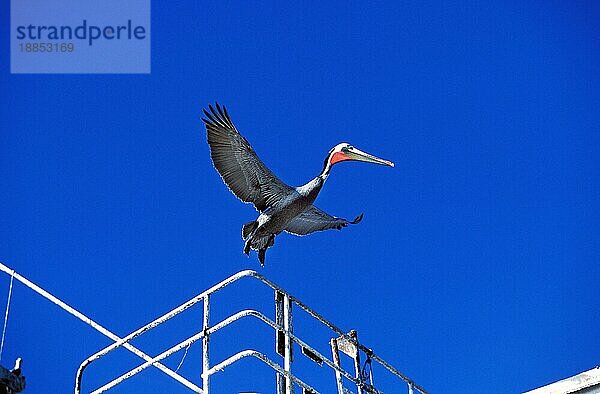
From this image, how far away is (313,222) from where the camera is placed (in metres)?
13.8

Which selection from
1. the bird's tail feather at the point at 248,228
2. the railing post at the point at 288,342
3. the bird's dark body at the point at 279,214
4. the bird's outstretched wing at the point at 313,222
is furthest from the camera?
the bird's outstretched wing at the point at 313,222

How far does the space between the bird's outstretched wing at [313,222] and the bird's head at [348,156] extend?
1084 mm

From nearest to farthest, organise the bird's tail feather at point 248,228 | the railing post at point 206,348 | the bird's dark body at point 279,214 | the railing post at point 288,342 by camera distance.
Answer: the railing post at point 206,348, the railing post at point 288,342, the bird's dark body at point 279,214, the bird's tail feather at point 248,228

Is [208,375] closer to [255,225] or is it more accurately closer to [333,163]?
[255,225]

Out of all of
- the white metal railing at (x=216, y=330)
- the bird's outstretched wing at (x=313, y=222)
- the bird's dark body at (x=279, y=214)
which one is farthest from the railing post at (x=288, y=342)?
the bird's outstretched wing at (x=313, y=222)

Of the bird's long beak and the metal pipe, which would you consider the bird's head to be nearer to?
the bird's long beak

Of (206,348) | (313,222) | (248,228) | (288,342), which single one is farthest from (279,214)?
(206,348)

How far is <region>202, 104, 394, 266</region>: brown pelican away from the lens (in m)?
12.5

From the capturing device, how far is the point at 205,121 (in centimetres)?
1268

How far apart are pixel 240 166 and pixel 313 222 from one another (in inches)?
83.1

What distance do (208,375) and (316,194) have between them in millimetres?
6675

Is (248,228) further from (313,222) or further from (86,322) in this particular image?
(86,322)

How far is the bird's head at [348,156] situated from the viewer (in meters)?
13.2

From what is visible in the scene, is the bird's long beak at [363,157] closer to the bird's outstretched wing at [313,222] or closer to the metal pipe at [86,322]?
the bird's outstretched wing at [313,222]
